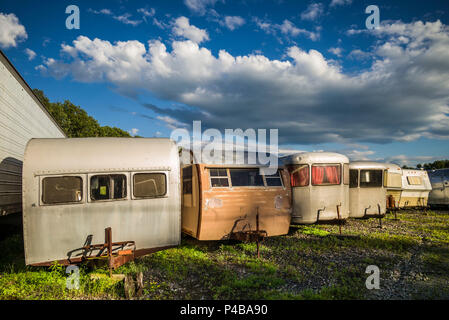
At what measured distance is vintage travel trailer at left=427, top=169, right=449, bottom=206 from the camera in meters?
17.7

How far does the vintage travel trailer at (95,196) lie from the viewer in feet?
17.8

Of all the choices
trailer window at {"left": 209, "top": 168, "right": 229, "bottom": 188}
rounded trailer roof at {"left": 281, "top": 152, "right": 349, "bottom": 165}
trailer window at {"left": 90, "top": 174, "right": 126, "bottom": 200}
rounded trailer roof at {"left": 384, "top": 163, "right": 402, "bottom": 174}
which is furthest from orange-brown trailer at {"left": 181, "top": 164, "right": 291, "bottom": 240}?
rounded trailer roof at {"left": 384, "top": 163, "right": 402, "bottom": 174}

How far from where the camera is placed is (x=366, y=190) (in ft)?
38.6

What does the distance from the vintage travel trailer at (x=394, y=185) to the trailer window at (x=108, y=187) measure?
14372 mm

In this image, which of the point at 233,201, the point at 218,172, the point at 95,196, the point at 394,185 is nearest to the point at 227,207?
the point at 233,201

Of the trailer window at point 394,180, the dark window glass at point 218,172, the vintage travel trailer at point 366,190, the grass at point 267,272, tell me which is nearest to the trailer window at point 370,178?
the vintage travel trailer at point 366,190

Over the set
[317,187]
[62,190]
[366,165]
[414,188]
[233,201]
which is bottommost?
[414,188]

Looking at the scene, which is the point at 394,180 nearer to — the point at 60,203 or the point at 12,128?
the point at 60,203

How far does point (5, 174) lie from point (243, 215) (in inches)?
278

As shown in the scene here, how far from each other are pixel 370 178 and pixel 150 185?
1028 cm

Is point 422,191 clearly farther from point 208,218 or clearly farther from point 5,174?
point 5,174

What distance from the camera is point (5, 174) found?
7500 millimetres

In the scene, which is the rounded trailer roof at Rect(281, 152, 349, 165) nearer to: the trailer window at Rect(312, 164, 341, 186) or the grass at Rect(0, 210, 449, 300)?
the trailer window at Rect(312, 164, 341, 186)
